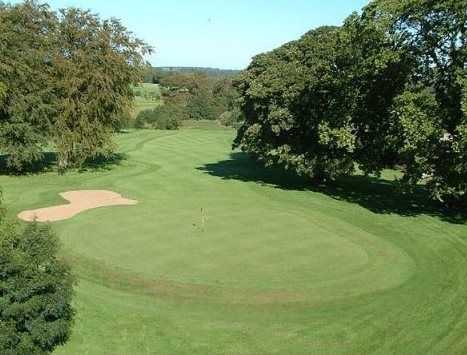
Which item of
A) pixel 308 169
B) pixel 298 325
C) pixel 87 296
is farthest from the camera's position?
pixel 308 169

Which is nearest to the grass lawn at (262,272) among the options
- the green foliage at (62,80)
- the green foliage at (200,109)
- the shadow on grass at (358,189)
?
the shadow on grass at (358,189)

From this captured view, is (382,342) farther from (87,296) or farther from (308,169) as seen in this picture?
(308,169)

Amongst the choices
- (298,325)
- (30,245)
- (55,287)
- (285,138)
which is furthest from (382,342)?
(285,138)

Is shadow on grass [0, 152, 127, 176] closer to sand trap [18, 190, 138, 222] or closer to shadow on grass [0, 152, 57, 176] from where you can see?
shadow on grass [0, 152, 57, 176]

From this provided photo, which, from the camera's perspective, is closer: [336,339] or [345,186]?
[336,339]

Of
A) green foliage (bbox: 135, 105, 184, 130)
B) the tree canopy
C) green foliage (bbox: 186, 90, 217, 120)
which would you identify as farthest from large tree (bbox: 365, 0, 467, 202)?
green foliage (bbox: 186, 90, 217, 120)

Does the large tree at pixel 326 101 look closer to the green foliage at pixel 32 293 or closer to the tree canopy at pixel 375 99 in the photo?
the tree canopy at pixel 375 99
